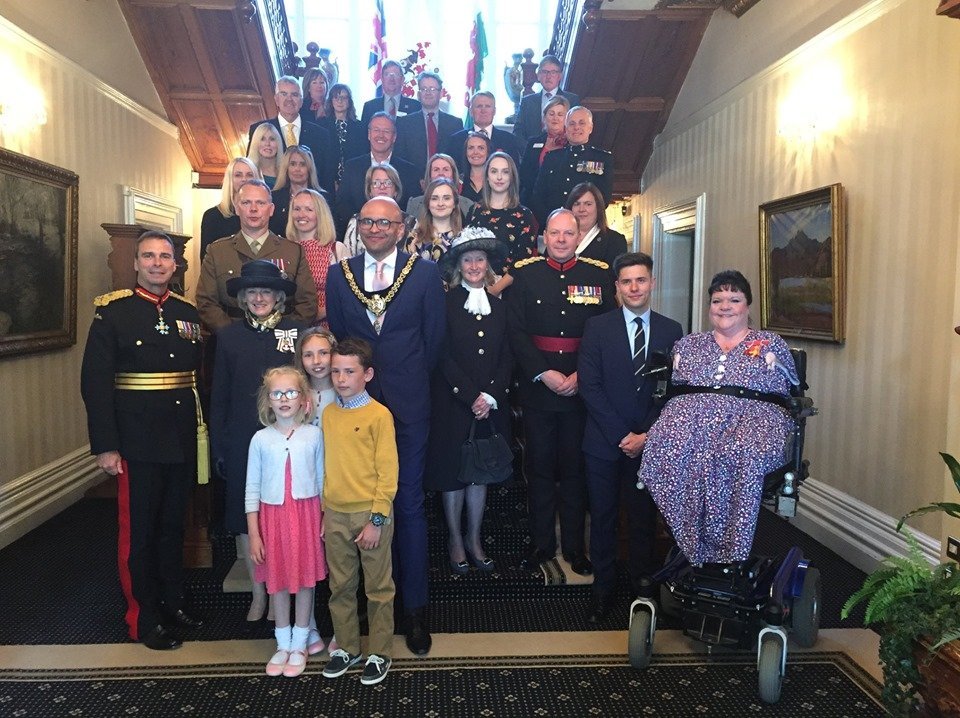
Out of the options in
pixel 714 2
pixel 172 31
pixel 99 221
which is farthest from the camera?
pixel 172 31

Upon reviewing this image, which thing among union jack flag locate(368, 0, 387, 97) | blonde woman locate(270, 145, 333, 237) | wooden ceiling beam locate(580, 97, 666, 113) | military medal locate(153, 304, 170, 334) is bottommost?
military medal locate(153, 304, 170, 334)

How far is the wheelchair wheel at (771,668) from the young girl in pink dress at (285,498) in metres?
1.76

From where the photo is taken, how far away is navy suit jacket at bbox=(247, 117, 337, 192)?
630cm

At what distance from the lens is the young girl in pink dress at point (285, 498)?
301 centimetres

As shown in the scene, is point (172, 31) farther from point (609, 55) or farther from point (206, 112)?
point (609, 55)

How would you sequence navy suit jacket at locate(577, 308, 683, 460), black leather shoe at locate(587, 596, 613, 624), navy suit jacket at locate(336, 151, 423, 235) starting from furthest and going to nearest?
navy suit jacket at locate(336, 151, 423, 235)
black leather shoe at locate(587, 596, 613, 624)
navy suit jacket at locate(577, 308, 683, 460)

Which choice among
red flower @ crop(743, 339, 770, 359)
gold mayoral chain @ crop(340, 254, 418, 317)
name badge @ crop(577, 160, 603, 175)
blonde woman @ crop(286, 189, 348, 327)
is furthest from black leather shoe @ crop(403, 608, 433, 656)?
name badge @ crop(577, 160, 603, 175)

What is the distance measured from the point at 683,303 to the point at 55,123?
19.0ft

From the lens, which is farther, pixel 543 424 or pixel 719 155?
pixel 719 155

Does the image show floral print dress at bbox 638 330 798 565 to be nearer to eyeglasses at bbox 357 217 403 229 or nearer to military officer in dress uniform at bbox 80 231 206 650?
eyeglasses at bbox 357 217 403 229

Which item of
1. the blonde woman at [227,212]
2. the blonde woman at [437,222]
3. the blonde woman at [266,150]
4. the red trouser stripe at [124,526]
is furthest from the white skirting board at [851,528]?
the blonde woman at [266,150]

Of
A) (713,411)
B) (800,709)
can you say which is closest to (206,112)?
(713,411)

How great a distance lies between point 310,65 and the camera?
8672 mm

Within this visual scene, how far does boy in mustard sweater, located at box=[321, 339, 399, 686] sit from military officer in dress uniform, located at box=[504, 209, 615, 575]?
94 centimetres
